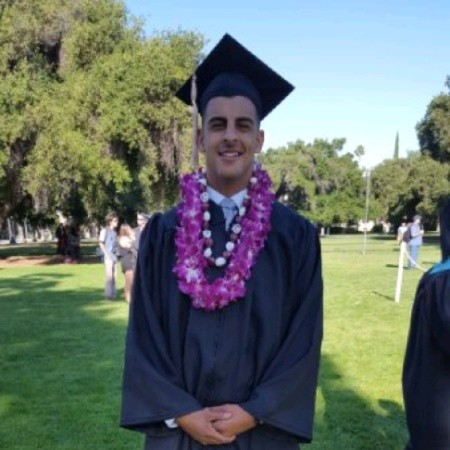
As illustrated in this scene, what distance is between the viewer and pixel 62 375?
6949mm

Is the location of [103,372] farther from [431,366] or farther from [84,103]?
[84,103]

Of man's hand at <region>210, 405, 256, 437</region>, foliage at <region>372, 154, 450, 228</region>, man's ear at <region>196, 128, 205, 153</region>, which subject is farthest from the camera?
foliage at <region>372, 154, 450, 228</region>

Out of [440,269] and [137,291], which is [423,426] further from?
[137,291]

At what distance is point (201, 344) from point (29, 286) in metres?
14.6

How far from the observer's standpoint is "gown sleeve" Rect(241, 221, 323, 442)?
251cm

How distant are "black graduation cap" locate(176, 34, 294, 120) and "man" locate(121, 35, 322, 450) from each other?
0.05 feet

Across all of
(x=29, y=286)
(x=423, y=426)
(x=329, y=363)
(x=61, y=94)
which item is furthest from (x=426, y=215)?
(x=423, y=426)

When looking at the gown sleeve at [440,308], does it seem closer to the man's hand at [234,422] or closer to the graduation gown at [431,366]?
the graduation gown at [431,366]

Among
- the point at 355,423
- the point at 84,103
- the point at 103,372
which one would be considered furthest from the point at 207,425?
the point at 84,103

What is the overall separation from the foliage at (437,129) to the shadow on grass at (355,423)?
141 ft

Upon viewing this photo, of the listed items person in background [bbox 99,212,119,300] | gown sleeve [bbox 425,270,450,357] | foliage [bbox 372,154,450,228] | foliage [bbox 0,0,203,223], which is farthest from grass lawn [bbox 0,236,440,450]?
foliage [bbox 372,154,450,228]

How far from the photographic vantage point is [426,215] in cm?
4847

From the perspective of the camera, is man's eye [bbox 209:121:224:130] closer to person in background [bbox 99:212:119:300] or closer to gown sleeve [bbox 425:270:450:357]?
gown sleeve [bbox 425:270:450:357]

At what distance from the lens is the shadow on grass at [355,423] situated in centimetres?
495
